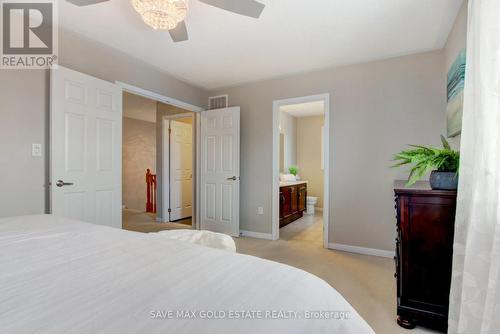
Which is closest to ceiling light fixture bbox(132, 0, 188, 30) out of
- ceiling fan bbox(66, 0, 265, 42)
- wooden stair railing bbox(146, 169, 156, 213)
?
ceiling fan bbox(66, 0, 265, 42)

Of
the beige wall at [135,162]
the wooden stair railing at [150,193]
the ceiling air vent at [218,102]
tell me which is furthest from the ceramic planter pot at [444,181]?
the beige wall at [135,162]

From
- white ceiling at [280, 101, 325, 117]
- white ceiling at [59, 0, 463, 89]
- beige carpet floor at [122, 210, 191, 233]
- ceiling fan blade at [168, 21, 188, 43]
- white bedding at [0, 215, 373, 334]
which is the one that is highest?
white ceiling at [59, 0, 463, 89]

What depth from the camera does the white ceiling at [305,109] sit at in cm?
547

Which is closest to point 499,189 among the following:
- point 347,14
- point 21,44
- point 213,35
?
point 347,14

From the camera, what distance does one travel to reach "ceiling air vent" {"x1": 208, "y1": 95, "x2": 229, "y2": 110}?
419 cm

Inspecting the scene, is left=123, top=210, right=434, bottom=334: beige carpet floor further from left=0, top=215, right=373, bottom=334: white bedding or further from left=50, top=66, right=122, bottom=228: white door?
left=50, top=66, right=122, bottom=228: white door

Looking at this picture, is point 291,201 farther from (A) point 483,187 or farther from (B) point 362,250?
(A) point 483,187

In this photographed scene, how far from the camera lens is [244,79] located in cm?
383

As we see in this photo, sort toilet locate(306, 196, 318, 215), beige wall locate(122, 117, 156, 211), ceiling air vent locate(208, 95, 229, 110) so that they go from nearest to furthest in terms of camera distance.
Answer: ceiling air vent locate(208, 95, 229, 110), toilet locate(306, 196, 318, 215), beige wall locate(122, 117, 156, 211)

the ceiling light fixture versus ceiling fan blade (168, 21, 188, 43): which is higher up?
ceiling fan blade (168, 21, 188, 43)

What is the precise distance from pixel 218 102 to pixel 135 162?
3725 mm

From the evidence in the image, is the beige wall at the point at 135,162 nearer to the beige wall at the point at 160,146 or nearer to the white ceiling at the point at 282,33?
the beige wall at the point at 160,146

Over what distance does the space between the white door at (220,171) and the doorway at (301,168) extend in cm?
62

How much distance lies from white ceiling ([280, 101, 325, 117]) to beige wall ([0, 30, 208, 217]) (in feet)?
12.8
